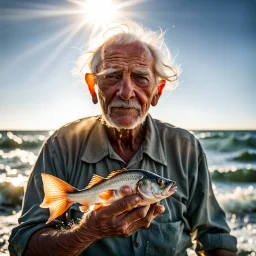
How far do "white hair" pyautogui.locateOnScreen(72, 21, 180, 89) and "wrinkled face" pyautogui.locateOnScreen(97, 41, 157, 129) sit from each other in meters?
0.10

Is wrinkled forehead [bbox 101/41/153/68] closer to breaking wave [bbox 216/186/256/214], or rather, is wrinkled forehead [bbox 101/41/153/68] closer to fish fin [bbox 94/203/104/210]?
fish fin [bbox 94/203/104/210]

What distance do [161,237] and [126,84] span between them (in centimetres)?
136

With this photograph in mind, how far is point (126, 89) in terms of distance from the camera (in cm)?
356

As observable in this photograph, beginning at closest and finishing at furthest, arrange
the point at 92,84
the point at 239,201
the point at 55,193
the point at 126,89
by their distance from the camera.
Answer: the point at 55,193 < the point at 126,89 < the point at 92,84 < the point at 239,201

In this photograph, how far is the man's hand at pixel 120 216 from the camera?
2.65 metres

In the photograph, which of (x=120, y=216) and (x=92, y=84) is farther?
(x=92, y=84)

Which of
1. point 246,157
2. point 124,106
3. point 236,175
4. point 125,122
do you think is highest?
point 124,106

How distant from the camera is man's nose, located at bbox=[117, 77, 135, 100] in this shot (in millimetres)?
3549

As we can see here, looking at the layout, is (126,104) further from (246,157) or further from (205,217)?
(246,157)

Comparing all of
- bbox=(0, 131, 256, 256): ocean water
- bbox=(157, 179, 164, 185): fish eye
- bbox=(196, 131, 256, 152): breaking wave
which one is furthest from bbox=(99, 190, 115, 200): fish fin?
bbox=(196, 131, 256, 152): breaking wave

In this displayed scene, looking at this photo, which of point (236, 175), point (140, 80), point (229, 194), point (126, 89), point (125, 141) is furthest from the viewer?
point (236, 175)

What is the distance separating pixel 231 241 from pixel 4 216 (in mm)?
7709

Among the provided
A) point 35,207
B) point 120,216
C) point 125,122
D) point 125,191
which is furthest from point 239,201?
point 125,191

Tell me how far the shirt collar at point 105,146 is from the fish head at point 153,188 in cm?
88
